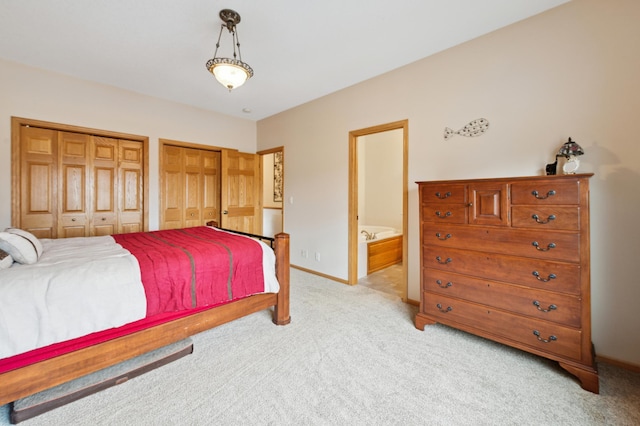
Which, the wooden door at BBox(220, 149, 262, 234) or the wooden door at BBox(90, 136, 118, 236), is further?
the wooden door at BBox(220, 149, 262, 234)

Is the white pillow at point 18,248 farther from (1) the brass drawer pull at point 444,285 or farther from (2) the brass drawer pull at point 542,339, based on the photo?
(2) the brass drawer pull at point 542,339

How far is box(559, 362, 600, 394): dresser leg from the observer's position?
5.32 feet

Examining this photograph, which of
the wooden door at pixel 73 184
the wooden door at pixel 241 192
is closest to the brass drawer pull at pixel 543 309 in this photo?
the wooden door at pixel 241 192

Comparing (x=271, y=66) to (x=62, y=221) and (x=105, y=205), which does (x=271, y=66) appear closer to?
(x=105, y=205)

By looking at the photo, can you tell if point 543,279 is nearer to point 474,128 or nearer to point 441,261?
point 441,261

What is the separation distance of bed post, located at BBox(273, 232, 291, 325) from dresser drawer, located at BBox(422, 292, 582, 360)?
1.28 m

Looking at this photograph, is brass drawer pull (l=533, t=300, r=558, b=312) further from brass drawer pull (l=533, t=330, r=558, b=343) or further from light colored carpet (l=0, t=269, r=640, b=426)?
light colored carpet (l=0, t=269, r=640, b=426)

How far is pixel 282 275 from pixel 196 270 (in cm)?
78

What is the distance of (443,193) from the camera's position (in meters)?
2.24

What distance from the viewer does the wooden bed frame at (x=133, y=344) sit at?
1387 mm

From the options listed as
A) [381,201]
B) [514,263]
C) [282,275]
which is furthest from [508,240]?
[381,201]

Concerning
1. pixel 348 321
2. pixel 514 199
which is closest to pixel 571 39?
pixel 514 199

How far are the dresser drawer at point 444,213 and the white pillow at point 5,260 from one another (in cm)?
296

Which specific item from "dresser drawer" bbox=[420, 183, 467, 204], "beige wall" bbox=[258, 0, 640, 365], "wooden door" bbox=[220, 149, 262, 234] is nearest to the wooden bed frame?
"dresser drawer" bbox=[420, 183, 467, 204]
